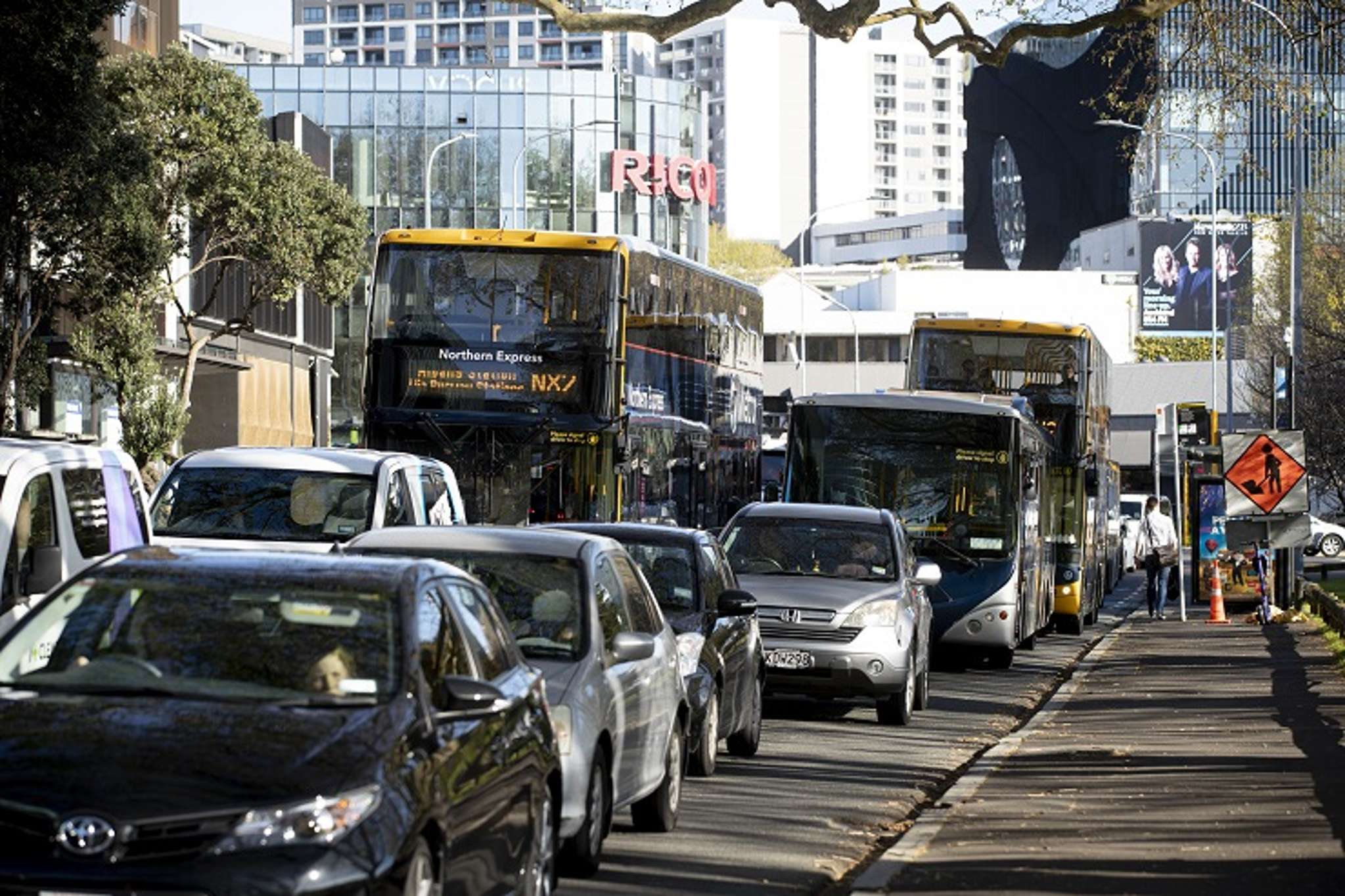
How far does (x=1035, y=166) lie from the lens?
176875 mm

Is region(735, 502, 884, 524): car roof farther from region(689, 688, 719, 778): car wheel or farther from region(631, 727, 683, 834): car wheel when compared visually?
region(631, 727, 683, 834): car wheel

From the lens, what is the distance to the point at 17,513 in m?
12.6

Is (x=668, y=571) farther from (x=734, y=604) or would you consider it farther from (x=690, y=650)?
(x=690, y=650)

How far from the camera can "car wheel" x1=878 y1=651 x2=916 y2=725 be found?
64.0 feet

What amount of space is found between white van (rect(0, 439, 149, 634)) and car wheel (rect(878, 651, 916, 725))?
283 inches

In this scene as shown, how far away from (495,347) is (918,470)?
14.8 feet

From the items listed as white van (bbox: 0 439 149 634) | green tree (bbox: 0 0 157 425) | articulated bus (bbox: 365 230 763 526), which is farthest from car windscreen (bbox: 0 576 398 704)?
articulated bus (bbox: 365 230 763 526)

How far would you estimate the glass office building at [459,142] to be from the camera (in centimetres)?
9188

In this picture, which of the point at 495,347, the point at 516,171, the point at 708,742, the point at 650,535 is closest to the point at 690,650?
the point at 708,742

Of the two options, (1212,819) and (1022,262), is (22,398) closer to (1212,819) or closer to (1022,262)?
(1212,819)

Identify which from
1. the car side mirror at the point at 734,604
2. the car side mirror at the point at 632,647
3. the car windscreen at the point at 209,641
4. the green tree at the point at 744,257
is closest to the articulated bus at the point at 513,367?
the car side mirror at the point at 734,604

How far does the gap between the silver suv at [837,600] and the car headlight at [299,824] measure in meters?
12.1

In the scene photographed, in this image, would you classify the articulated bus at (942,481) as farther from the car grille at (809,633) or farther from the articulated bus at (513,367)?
the car grille at (809,633)

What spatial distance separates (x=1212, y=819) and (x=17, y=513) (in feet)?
20.0
